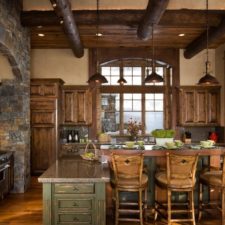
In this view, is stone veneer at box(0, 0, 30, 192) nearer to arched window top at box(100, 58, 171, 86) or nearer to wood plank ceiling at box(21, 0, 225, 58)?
wood plank ceiling at box(21, 0, 225, 58)

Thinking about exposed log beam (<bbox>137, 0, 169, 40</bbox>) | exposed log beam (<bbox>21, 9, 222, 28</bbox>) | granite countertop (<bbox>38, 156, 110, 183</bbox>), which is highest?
exposed log beam (<bbox>21, 9, 222, 28</bbox>)

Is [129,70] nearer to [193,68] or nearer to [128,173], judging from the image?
[193,68]

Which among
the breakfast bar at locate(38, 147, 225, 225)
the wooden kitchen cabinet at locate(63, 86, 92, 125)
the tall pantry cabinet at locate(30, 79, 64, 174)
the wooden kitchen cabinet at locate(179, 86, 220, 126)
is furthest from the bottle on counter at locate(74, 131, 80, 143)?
the breakfast bar at locate(38, 147, 225, 225)

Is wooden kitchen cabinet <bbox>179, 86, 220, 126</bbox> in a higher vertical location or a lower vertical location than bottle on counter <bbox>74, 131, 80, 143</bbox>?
higher

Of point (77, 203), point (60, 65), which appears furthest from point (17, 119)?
point (77, 203)

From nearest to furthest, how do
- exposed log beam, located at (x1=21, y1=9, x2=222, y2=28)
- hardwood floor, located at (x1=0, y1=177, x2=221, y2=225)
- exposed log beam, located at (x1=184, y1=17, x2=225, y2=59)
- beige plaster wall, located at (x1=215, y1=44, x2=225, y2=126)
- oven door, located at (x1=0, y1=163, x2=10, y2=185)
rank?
hardwood floor, located at (x1=0, y1=177, x2=221, y2=225)
oven door, located at (x1=0, y1=163, x2=10, y2=185)
exposed log beam, located at (x1=21, y1=9, x2=222, y2=28)
exposed log beam, located at (x1=184, y1=17, x2=225, y2=59)
beige plaster wall, located at (x1=215, y1=44, x2=225, y2=126)

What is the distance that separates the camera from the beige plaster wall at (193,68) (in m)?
7.95

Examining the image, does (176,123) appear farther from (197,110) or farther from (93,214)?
(93,214)

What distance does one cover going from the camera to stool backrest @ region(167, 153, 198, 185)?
3895 millimetres

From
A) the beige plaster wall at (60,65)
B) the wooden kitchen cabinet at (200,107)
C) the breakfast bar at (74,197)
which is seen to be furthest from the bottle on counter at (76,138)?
the breakfast bar at (74,197)

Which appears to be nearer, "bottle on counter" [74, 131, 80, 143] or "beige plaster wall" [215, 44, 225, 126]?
"beige plaster wall" [215, 44, 225, 126]

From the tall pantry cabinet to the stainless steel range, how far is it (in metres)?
1.40

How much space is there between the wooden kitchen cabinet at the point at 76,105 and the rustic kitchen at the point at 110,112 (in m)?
0.03

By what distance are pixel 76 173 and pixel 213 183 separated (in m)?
1.95
